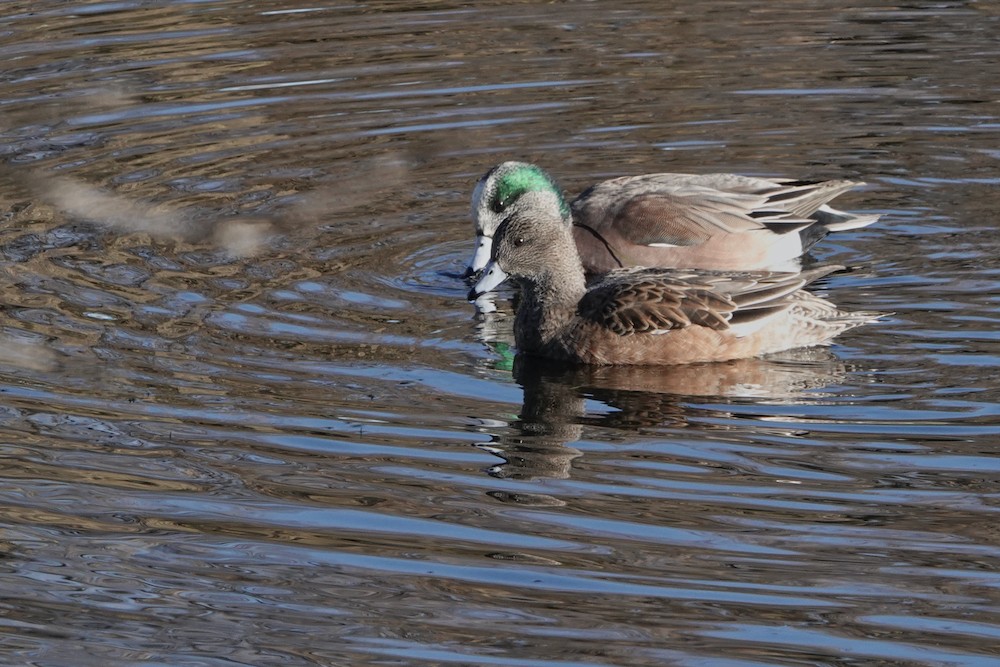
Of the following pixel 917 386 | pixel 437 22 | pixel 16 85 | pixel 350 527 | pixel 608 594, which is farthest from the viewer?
pixel 437 22

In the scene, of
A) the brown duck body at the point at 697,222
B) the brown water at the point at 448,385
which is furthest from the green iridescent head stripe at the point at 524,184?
the brown water at the point at 448,385

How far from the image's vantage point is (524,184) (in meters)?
8.89

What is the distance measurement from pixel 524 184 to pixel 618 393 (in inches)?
74.3

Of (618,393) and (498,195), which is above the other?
(498,195)

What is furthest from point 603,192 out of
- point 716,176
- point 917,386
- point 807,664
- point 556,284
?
point 807,664

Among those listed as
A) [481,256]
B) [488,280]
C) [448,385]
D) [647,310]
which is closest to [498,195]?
[481,256]

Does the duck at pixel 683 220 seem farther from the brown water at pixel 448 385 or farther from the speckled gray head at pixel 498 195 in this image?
the brown water at pixel 448 385

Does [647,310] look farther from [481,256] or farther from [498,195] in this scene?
[498,195]

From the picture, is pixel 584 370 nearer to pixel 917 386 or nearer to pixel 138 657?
pixel 917 386

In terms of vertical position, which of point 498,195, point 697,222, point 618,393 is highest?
point 498,195

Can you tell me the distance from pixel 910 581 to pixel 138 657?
7.69ft

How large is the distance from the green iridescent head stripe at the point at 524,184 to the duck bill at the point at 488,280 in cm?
74

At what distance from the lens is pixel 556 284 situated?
320 inches

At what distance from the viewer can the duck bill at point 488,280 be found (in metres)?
8.07
